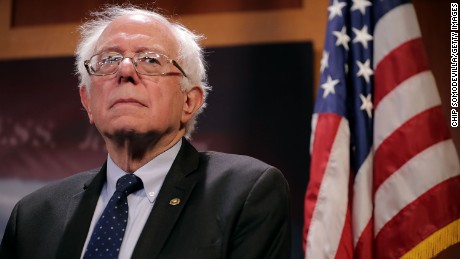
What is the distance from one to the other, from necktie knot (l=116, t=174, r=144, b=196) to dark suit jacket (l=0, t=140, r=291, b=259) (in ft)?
0.27

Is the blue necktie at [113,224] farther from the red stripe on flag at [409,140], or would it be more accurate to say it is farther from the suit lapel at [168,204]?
the red stripe on flag at [409,140]

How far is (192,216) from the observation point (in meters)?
1.39

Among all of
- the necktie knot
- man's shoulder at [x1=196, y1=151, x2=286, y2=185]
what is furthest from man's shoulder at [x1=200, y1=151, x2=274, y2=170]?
the necktie knot

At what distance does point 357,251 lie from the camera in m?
2.12

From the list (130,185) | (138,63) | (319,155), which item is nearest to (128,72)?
(138,63)

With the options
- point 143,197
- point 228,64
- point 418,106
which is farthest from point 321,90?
point 143,197

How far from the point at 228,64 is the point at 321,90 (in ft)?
2.06

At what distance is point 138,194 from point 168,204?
12cm

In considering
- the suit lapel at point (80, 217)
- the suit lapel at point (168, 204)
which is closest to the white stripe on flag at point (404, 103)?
the suit lapel at point (168, 204)

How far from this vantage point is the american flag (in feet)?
6.79

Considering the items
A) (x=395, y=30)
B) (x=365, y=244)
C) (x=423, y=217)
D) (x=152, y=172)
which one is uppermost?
(x=395, y=30)

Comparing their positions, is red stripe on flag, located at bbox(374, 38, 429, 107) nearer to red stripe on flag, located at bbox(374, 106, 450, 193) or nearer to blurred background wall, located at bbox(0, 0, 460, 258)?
red stripe on flag, located at bbox(374, 106, 450, 193)

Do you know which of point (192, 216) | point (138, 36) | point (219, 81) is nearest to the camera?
point (192, 216)

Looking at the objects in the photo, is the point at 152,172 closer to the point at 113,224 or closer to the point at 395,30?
the point at 113,224
